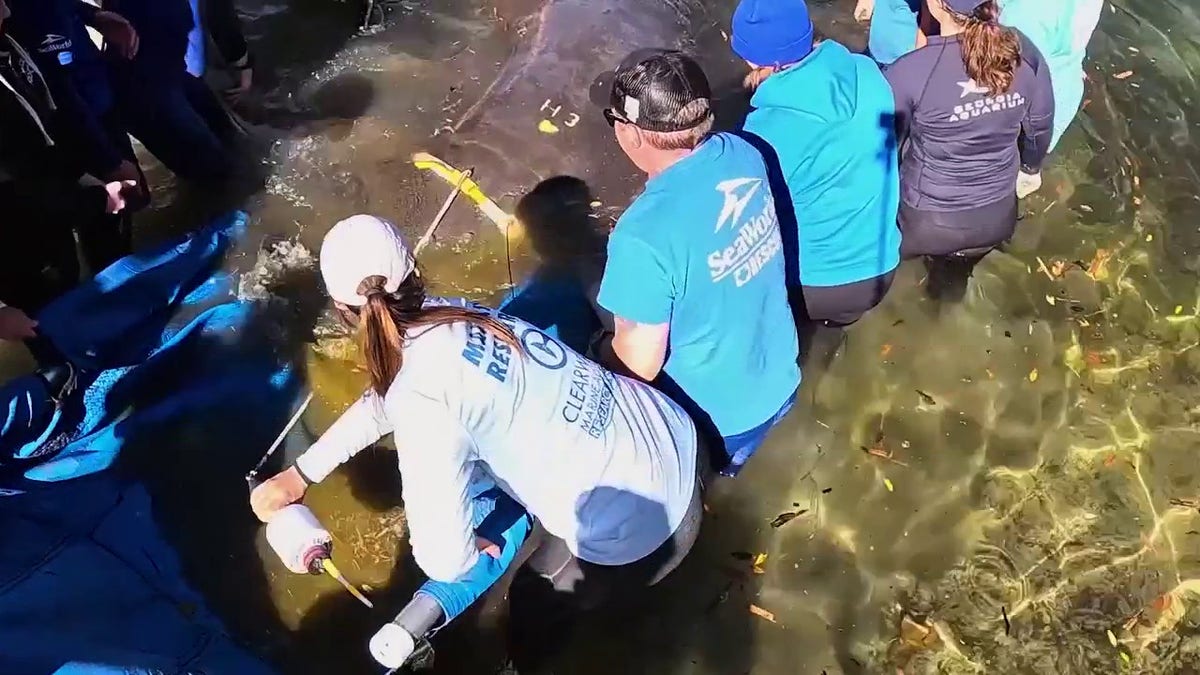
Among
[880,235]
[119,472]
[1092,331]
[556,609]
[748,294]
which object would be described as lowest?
[1092,331]

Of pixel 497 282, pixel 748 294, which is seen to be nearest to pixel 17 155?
pixel 497 282

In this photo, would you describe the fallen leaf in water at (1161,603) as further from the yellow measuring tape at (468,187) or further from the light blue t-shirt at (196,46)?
the light blue t-shirt at (196,46)

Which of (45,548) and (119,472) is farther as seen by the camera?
(119,472)

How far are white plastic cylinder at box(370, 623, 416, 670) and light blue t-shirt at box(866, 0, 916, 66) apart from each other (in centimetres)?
379

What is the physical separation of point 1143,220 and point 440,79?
177 inches

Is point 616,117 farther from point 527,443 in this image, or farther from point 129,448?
point 129,448

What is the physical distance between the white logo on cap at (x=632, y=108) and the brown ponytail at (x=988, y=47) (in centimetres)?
173

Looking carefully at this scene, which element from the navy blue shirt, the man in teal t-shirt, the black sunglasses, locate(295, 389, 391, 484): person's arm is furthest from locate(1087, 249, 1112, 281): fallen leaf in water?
locate(295, 389, 391, 484): person's arm

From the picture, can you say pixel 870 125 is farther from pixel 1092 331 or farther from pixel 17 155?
pixel 17 155

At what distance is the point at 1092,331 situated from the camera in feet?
18.2

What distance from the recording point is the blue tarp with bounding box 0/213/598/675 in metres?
3.38

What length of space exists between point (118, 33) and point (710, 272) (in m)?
3.44

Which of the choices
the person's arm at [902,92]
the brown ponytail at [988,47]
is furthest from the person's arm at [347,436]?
the brown ponytail at [988,47]

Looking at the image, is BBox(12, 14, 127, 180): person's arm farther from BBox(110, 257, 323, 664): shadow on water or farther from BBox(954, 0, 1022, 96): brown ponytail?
BBox(954, 0, 1022, 96): brown ponytail
